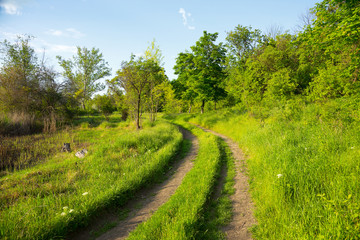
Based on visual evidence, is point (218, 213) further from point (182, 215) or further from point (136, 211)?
point (136, 211)

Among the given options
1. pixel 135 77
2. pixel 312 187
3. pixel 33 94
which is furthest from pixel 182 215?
pixel 33 94

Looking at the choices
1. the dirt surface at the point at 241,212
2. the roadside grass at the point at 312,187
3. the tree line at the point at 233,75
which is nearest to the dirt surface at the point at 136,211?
the dirt surface at the point at 241,212

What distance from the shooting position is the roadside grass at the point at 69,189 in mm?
3531

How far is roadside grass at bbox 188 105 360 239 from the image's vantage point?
2.76m

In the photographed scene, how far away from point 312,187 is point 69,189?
6984mm

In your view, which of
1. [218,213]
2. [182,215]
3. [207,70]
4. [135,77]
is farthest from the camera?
[207,70]

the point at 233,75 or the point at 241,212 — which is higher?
the point at 233,75

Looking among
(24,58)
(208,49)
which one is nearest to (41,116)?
(24,58)

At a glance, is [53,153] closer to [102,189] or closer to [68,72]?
[102,189]

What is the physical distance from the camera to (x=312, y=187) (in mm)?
3869

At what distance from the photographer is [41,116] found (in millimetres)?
16875

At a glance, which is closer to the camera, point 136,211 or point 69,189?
point 136,211

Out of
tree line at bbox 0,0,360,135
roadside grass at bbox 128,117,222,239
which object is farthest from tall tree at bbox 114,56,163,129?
roadside grass at bbox 128,117,222,239

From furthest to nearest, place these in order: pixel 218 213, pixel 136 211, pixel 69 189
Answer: pixel 69 189 → pixel 136 211 → pixel 218 213
